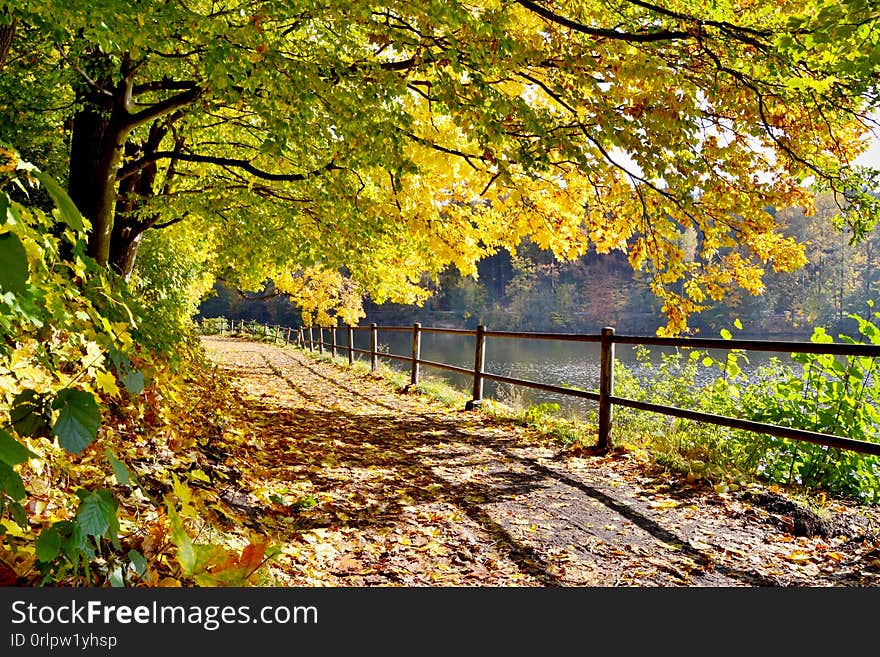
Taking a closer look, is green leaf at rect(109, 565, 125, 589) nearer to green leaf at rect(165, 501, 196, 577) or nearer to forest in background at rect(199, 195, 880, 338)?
green leaf at rect(165, 501, 196, 577)

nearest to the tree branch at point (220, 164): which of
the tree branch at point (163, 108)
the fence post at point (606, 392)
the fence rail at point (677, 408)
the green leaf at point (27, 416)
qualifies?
the tree branch at point (163, 108)

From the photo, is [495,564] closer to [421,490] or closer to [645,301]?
[421,490]

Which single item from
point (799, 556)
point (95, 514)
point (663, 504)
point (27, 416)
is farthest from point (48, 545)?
point (663, 504)

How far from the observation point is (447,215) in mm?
8859

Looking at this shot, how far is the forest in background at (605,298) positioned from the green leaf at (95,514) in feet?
221

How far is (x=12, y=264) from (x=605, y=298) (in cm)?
10549

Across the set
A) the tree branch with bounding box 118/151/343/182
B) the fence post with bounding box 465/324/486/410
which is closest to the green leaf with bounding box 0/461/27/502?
the tree branch with bounding box 118/151/343/182

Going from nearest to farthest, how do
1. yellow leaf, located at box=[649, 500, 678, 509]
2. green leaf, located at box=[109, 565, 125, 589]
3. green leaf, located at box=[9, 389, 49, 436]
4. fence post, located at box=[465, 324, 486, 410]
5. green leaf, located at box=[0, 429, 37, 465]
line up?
1. green leaf, located at box=[0, 429, 37, 465]
2. green leaf, located at box=[9, 389, 49, 436]
3. green leaf, located at box=[109, 565, 125, 589]
4. yellow leaf, located at box=[649, 500, 678, 509]
5. fence post, located at box=[465, 324, 486, 410]

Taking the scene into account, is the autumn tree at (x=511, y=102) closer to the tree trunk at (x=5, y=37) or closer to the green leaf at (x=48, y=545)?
Answer: the tree trunk at (x=5, y=37)

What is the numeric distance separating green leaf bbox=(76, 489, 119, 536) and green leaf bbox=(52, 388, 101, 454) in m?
0.19

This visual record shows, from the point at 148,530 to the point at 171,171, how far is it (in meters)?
8.66

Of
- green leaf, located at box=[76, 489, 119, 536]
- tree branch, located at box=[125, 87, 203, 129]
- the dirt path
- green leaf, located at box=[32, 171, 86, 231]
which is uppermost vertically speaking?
tree branch, located at box=[125, 87, 203, 129]

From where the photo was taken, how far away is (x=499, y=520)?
4.01 m

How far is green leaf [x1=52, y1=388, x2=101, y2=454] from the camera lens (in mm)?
1546
